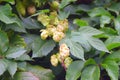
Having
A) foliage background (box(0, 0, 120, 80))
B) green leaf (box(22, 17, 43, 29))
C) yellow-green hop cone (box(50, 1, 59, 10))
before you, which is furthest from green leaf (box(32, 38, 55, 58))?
yellow-green hop cone (box(50, 1, 59, 10))

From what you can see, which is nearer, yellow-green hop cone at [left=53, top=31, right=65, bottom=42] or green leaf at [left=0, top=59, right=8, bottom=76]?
green leaf at [left=0, top=59, right=8, bottom=76]

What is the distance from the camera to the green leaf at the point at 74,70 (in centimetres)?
125

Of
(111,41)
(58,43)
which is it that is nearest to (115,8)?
(111,41)

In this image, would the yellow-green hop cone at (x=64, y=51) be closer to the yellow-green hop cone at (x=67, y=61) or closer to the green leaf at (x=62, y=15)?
the yellow-green hop cone at (x=67, y=61)

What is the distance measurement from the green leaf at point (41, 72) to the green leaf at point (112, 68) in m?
0.25

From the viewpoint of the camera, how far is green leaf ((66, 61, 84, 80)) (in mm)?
1245

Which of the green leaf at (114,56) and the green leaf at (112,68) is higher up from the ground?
the green leaf at (114,56)

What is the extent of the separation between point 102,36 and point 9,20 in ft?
1.42

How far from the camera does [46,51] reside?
1342 mm

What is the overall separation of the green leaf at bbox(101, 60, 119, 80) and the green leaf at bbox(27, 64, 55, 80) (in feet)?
0.82

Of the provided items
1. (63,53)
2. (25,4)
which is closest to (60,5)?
(25,4)

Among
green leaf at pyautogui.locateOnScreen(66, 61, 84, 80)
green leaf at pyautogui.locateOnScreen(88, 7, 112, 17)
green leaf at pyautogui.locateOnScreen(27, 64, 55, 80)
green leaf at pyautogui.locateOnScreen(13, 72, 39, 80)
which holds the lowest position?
green leaf at pyautogui.locateOnScreen(27, 64, 55, 80)

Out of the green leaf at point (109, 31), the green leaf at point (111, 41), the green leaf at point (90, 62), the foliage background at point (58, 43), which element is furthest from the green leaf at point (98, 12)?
the green leaf at point (90, 62)

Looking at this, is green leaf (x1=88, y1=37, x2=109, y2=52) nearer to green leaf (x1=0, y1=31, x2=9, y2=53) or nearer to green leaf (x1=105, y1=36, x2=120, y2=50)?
green leaf (x1=105, y1=36, x2=120, y2=50)
